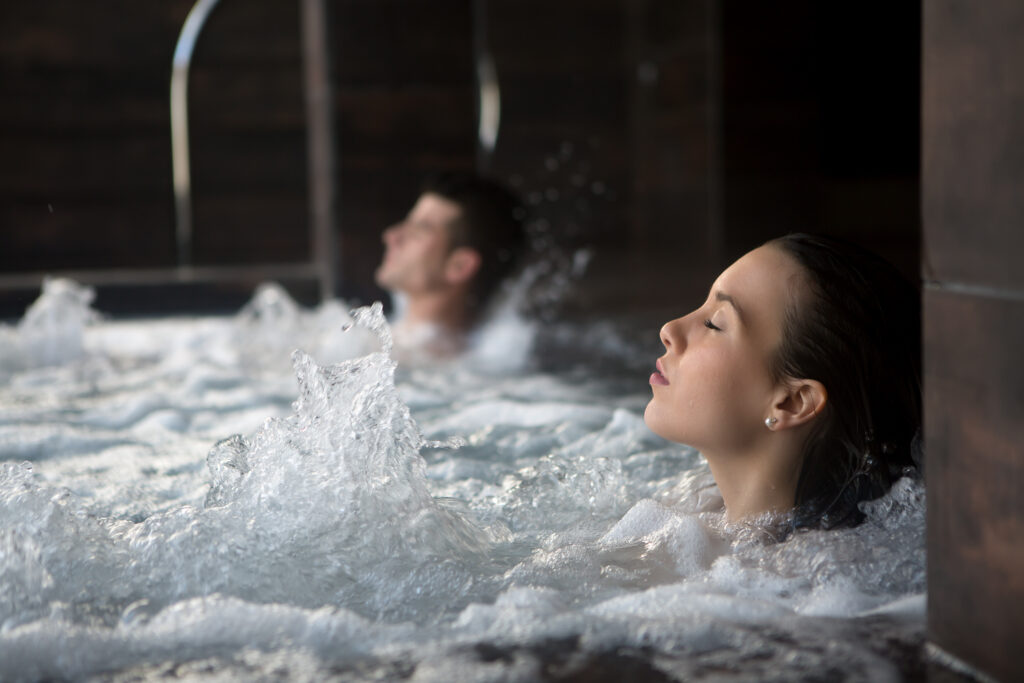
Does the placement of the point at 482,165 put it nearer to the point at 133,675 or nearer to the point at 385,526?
the point at 385,526

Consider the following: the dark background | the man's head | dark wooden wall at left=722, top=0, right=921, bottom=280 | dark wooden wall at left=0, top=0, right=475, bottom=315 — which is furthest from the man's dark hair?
dark wooden wall at left=0, top=0, right=475, bottom=315

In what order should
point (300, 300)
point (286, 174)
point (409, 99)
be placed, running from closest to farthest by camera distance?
point (409, 99)
point (300, 300)
point (286, 174)

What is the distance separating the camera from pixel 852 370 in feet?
7.22

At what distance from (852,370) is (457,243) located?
10.7 feet

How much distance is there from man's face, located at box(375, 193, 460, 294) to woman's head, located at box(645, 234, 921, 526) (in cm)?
303

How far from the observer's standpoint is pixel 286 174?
12.1 metres

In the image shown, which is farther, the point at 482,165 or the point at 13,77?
the point at 13,77

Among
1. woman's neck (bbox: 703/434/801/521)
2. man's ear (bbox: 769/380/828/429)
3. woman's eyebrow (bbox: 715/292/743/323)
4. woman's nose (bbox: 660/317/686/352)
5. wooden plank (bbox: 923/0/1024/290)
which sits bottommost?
woman's neck (bbox: 703/434/801/521)

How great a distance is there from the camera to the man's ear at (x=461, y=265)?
528 centimetres

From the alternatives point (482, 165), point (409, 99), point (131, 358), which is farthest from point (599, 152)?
point (131, 358)

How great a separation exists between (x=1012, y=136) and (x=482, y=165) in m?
6.52

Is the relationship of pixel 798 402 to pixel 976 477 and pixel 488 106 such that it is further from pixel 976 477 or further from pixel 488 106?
pixel 488 106

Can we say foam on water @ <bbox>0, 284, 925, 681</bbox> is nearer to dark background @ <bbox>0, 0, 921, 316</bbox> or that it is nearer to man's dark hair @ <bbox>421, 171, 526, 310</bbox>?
man's dark hair @ <bbox>421, 171, 526, 310</bbox>

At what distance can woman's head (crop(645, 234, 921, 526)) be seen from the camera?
220 centimetres
